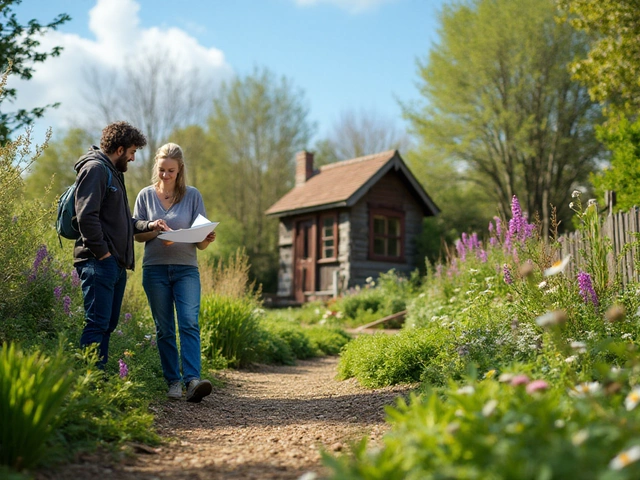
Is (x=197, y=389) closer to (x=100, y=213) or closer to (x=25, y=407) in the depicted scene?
(x=100, y=213)

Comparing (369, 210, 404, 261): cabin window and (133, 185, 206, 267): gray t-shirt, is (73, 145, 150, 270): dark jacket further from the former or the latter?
(369, 210, 404, 261): cabin window

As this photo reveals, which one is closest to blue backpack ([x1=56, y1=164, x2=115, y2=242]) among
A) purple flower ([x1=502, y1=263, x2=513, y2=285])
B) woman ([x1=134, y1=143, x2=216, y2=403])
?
woman ([x1=134, y1=143, x2=216, y2=403])

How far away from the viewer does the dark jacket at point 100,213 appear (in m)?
3.99

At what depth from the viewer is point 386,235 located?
17.2 metres

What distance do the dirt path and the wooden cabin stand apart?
10.0m

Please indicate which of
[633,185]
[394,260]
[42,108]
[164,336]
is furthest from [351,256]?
[164,336]

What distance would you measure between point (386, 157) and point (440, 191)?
5.75 m

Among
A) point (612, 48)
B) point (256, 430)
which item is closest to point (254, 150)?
point (612, 48)

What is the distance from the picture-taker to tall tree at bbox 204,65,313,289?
82.4ft

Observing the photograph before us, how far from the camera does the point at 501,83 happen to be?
68.6 ft

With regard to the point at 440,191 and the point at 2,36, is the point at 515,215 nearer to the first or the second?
the point at 2,36

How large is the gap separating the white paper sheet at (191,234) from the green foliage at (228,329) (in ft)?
7.89

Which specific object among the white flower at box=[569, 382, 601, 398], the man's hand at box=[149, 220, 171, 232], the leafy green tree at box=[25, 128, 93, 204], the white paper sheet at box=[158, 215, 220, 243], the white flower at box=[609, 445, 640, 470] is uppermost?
the leafy green tree at box=[25, 128, 93, 204]

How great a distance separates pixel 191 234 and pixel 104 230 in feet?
1.97
